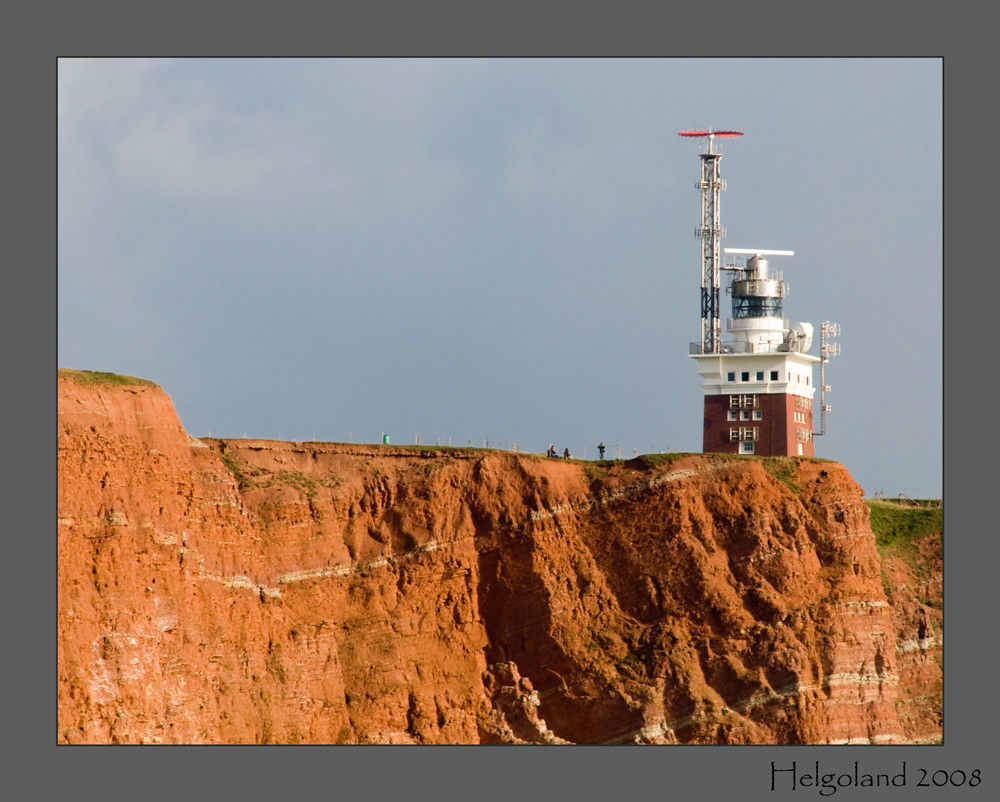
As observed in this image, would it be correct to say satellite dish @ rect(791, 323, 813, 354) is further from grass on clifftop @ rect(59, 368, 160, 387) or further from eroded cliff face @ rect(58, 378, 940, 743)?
grass on clifftop @ rect(59, 368, 160, 387)

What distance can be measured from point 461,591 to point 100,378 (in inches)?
757

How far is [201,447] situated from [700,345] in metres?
32.7

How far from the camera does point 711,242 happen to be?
142125mm

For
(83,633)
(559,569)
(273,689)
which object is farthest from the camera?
(559,569)

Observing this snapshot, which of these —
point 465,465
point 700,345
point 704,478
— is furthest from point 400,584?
point 700,345

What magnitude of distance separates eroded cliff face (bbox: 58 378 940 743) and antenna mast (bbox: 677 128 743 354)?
46.0 ft

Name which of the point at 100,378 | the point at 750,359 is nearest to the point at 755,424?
the point at 750,359

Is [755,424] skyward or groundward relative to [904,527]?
skyward

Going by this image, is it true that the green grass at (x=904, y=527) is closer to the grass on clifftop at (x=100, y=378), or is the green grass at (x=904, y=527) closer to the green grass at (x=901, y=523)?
the green grass at (x=901, y=523)

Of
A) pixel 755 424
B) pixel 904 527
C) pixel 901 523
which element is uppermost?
pixel 755 424

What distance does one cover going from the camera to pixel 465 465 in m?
123

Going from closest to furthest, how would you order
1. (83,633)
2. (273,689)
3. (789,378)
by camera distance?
(83,633), (273,689), (789,378)

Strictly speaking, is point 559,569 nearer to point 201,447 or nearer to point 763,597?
point 763,597

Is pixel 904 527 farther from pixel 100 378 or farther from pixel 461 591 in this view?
pixel 100 378
